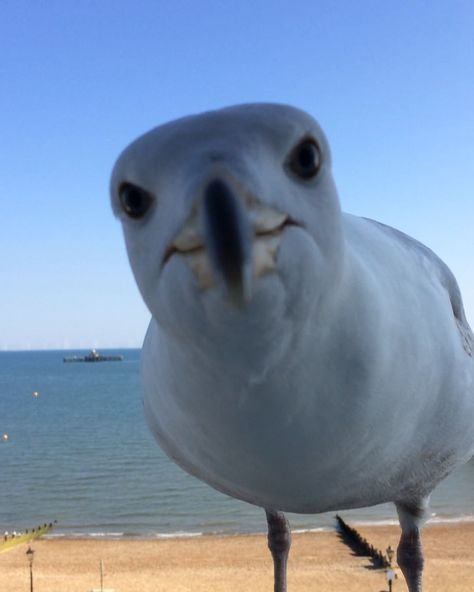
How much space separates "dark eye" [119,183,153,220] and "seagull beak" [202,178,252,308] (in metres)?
0.20

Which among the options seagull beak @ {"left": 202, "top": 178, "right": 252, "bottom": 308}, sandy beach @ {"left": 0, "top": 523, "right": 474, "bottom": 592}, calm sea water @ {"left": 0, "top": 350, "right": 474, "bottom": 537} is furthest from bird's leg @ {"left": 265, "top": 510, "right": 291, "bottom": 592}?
calm sea water @ {"left": 0, "top": 350, "right": 474, "bottom": 537}

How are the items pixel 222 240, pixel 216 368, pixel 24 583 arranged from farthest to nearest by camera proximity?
pixel 24 583 → pixel 216 368 → pixel 222 240

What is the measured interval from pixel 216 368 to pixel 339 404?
0.86ft

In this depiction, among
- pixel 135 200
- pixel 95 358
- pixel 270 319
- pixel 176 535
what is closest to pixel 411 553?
pixel 270 319

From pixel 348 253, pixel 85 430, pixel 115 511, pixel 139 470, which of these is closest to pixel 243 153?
pixel 348 253

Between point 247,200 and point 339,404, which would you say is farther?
point 339,404

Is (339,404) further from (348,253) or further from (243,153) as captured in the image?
(243,153)

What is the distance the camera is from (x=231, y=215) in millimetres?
1026

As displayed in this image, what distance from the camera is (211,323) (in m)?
1.09

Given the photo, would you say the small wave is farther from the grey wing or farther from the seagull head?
the seagull head

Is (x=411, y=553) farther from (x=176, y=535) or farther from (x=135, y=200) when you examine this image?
(x=176, y=535)

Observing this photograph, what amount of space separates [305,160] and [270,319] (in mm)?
302

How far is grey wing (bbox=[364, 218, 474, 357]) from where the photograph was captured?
81.6 inches

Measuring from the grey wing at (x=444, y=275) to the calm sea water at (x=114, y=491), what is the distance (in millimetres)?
14871
